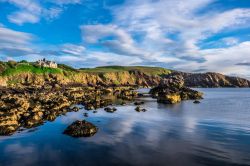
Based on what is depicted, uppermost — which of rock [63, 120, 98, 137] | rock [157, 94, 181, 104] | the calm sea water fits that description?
rock [157, 94, 181, 104]

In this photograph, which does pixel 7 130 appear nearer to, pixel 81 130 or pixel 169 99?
pixel 81 130

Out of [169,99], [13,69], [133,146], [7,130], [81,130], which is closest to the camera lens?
[133,146]

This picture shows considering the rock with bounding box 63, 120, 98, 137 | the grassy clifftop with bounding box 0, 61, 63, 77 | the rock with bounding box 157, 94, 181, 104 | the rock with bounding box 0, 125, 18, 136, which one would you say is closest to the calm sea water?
the rock with bounding box 63, 120, 98, 137

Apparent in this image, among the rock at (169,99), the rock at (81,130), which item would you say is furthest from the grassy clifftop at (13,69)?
the rock at (81,130)

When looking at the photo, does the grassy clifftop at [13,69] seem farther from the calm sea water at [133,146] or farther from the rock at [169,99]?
the calm sea water at [133,146]

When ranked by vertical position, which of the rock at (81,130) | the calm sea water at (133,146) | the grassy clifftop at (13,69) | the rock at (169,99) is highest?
the grassy clifftop at (13,69)

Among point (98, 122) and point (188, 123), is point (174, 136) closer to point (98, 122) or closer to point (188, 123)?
point (188, 123)

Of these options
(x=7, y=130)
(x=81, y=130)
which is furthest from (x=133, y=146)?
(x=7, y=130)

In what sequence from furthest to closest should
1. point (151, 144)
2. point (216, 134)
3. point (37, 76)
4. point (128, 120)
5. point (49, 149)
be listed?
point (37, 76) → point (128, 120) → point (216, 134) → point (151, 144) → point (49, 149)

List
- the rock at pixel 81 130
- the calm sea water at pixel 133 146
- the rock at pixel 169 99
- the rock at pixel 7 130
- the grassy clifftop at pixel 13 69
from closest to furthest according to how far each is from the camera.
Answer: the calm sea water at pixel 133 146 → the rock at pixel 81 130 → the rock at pixel 7 130 → the rock at pixel 169 99 → the grassy clifftop at pixel 13 69

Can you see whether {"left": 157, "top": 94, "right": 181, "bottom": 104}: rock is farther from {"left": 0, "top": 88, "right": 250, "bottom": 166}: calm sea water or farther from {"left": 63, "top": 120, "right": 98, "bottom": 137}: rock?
{"left": 63, "top": 120, "right": 98, "bottom": 137}: rock

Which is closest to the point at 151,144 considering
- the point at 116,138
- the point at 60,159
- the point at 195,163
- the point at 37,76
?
the point at 116,138

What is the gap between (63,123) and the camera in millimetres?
51969

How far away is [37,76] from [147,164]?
567ft
